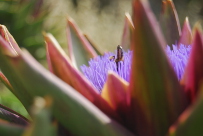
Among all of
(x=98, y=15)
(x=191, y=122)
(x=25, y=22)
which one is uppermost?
(x=98, y=15)

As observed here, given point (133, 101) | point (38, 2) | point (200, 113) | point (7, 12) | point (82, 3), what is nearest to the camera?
point (200, 113)

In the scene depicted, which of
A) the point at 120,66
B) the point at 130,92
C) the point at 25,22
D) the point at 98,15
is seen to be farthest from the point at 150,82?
the point at 98,15

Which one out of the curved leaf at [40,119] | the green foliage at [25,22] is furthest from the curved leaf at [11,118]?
the green foliage at [25,22]

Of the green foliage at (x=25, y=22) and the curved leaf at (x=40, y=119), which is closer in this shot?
the curved leaf at (x=40, y=119)

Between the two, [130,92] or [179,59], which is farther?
[179,59]

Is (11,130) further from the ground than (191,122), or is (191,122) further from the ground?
(11,130)

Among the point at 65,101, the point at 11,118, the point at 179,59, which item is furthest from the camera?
the point at 179,59

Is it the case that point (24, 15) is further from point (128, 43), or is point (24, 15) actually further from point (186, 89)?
point (186, 89)

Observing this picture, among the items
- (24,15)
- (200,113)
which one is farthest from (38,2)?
(200,113)

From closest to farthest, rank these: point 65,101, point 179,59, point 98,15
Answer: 1. point 65,101
2. point 179,59
3. point 98,15

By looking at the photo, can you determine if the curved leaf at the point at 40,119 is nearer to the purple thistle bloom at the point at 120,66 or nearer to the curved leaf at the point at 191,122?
the curved leaf at the point at 191,122

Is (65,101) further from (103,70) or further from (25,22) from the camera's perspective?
(25,22)
